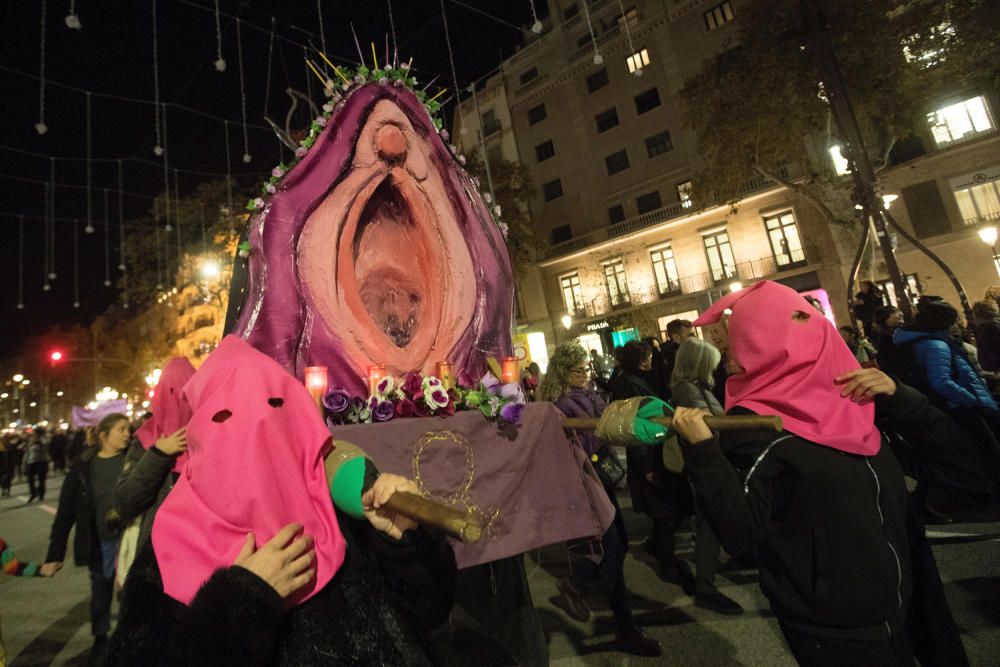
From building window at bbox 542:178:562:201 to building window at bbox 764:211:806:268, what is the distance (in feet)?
36.1

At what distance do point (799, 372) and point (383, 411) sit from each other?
170 cm

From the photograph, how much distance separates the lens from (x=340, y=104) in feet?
9.18

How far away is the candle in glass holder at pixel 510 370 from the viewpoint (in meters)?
2.86

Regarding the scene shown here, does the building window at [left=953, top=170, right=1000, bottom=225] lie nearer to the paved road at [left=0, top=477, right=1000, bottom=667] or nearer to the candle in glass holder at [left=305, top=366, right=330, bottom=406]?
the paved road at [left=0, top=477, right=1000, bottom=667]

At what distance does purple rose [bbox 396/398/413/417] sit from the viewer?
2338 millimetres

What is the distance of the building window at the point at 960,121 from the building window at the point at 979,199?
1.72 m

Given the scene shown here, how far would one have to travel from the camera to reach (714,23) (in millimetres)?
23469

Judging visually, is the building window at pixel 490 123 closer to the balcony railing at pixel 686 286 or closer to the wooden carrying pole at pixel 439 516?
the balcony railing at pixel 686 286

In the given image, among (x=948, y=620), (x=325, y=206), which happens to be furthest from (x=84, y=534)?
(x=948, y=620)

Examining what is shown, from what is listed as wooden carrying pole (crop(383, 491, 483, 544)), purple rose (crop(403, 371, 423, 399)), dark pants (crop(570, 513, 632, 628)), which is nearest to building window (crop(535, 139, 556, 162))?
dark pants (crop(570, 513, 632, 628))

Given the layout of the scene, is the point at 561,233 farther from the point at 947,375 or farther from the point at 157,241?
the point at 947,375

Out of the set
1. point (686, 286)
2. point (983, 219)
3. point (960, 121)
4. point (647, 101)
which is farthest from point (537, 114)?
point (983, 219)

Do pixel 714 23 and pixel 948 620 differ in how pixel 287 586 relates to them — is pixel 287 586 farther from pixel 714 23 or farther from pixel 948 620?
pixel 714 23

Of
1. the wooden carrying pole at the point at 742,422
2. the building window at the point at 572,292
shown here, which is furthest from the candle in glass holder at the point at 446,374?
the building window at the point at 572,292
